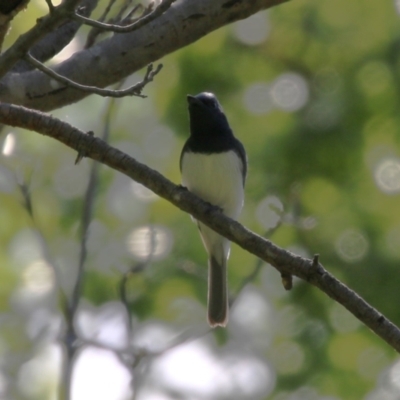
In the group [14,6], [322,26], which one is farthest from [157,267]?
[14,6]

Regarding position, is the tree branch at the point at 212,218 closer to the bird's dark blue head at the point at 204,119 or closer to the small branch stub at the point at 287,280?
the small branch stub at the point at 287,280

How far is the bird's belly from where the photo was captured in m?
5.25

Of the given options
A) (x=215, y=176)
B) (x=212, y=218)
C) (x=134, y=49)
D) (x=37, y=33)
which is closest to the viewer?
(x=37, y=33)

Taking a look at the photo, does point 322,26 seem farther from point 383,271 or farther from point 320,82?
point 383,271

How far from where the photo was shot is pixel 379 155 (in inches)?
254

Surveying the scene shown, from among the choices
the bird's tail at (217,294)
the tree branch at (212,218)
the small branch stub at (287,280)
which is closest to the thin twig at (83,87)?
the tree branch at (212,218)

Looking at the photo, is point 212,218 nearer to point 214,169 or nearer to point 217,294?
point 214,169

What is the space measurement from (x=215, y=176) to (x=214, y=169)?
49 millimetres

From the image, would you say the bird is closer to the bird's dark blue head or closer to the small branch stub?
the bird's dark blue head

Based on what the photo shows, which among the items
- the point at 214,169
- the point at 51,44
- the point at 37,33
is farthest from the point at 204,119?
the point at 37,33

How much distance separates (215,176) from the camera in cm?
524

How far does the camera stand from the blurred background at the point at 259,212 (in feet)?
19.6

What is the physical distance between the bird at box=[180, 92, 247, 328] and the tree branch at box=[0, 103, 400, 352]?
177 cm

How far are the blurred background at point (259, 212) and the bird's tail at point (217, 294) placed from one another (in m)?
0.29
